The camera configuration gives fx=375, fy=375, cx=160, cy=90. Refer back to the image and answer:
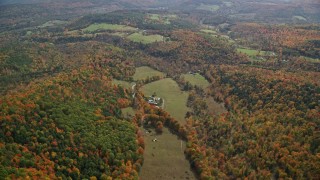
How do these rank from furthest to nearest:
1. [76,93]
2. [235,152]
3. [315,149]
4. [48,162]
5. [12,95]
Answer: [76,93] → [12,95] → [235,152] → [315,149] → [48,162]

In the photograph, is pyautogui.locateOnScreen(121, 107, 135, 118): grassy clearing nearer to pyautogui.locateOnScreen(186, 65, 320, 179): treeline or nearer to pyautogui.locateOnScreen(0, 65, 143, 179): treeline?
pyautogui.locateOnScreen(0, 65, 143, 179): treeline

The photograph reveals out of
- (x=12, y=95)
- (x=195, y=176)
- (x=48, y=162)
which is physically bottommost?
(x=195, y=176)

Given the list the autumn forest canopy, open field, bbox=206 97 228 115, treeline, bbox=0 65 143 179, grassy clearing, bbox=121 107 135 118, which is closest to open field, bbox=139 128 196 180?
the autumn forest canopy

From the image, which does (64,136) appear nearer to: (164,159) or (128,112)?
(164,159)

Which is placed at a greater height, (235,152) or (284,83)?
(284,83)

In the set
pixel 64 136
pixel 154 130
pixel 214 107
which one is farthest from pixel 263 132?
pixel 64 136

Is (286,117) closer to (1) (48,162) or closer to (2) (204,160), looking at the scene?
(2) (204,160)

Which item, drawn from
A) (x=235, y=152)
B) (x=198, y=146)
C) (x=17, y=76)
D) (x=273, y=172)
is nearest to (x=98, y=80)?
(x=17, y=76)
